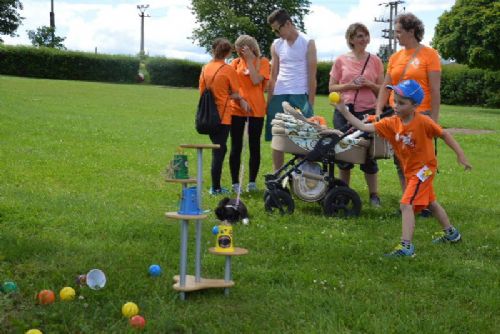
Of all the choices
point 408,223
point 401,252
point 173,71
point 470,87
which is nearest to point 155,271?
point 401,252

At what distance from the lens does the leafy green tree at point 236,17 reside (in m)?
65.0

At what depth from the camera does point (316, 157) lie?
22.9ft

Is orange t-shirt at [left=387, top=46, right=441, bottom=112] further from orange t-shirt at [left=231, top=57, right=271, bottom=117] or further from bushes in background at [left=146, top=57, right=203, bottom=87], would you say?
bushes in background at [left=146, top=57, right=203, bottom=87]

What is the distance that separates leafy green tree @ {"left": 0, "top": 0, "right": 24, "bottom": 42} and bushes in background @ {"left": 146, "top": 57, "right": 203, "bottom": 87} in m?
20.6

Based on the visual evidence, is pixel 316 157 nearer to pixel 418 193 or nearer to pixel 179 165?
pixel 418 193

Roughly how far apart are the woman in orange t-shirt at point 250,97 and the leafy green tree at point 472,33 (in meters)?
26.5

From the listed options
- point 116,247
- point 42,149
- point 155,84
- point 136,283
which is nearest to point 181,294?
point 136,283

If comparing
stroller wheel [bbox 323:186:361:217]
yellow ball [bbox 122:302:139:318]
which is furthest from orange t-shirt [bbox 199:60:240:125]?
yellow ball [bbox 122:302:139:318]

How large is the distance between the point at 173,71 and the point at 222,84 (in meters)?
44.3

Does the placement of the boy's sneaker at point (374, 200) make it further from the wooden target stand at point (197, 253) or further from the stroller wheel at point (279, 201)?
the wooden target stand at point (197, 253)

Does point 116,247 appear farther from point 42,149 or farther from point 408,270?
point 42,149

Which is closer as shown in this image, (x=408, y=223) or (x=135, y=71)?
(x=408, y=223)

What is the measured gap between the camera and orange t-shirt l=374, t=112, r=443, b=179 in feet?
18.9

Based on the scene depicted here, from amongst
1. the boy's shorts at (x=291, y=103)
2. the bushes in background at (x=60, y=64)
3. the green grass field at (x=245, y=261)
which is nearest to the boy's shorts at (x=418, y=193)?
the green grass field at (x=245, y=261)
